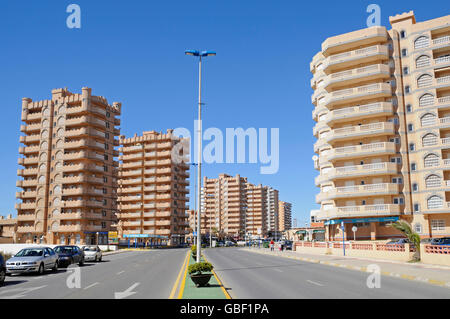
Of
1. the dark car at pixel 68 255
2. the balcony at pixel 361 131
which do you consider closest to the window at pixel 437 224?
the balcony at pixel 361 131

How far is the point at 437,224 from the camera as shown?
49469mm

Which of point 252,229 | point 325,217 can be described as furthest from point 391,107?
point 252,229

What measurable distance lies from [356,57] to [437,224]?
79.2 ft

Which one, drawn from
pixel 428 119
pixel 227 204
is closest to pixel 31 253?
pixel 428 119

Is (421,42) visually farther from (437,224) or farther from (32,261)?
(32,261)

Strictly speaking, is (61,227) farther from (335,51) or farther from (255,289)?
(255,289)

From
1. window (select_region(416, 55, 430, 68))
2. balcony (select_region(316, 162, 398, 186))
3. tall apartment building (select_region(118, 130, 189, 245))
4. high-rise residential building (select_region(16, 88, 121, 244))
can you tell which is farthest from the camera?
tall apartment building (select_region(118, 130, 189, 245))

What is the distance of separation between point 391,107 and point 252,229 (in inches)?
5338

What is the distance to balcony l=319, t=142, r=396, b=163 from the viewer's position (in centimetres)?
5275

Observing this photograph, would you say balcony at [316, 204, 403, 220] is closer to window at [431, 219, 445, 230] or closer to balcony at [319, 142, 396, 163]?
window at [431, 219, 445, 230]

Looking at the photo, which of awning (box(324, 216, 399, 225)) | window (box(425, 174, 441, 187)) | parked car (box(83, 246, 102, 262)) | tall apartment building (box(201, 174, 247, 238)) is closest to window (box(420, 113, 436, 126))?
window (box(425, 174, 441, 187))

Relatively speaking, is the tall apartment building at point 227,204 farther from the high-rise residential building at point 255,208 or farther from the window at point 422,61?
the window at point 422,61

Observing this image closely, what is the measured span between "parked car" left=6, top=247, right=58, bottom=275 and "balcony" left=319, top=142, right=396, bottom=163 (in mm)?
40811

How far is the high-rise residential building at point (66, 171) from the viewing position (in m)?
87.9
